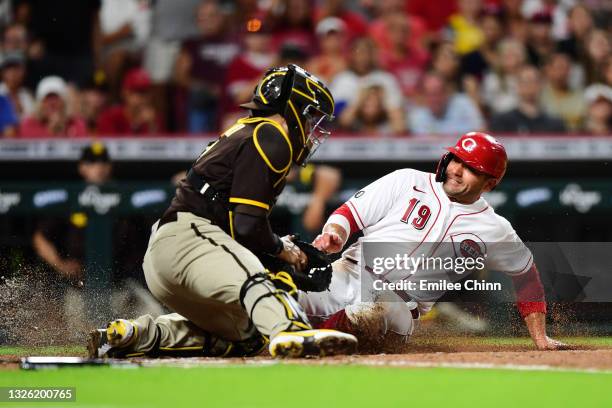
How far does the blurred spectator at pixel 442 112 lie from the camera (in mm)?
9703

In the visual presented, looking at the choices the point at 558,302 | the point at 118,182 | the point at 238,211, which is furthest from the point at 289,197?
the point at 238,211

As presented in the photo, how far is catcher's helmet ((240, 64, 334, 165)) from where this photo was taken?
547cm

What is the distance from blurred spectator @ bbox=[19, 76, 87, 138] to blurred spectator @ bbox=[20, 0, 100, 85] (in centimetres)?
37

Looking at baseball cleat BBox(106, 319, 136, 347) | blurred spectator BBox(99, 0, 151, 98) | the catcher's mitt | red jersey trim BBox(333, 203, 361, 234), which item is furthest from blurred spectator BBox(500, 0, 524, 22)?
baseball cleat BBox(106, 319, 136, 347)

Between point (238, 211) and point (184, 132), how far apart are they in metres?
4.69

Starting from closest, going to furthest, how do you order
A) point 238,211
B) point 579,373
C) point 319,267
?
point 579,373 → point 238,211 → point 319,267

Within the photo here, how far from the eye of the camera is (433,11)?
10891mm

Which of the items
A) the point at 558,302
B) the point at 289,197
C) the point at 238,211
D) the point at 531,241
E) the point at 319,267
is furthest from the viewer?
the point at 289,197

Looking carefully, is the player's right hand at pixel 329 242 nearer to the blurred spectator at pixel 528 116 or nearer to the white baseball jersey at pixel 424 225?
the white baseball jersey at pixel 424 225

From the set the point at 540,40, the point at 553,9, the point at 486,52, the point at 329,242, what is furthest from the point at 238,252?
the point at 553,9

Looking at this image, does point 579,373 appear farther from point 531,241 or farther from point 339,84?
point 339,84

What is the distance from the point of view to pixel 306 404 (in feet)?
12.3

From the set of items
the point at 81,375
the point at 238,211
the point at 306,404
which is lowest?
the point at 81,375

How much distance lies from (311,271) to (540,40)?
5.80 m
